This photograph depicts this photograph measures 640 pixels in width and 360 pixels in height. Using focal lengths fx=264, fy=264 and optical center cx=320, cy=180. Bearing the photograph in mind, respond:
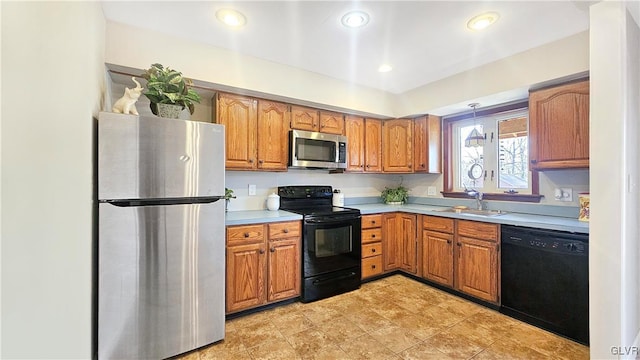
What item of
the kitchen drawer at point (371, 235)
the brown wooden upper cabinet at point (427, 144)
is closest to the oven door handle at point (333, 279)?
the kitchen drawer at point (371, 235)

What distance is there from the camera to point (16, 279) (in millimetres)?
789

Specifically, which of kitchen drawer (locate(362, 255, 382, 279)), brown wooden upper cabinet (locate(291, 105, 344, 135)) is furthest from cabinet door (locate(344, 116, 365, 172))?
kitchen drawer (locate(362, 255, 382, 279))

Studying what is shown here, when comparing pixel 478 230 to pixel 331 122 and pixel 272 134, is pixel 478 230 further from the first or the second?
pixel 272 134

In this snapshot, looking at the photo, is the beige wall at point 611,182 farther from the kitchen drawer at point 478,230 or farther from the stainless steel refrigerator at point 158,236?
the stainless steel refrigerator at point 158,236

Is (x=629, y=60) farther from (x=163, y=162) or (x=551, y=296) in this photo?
(x=163, y=162)

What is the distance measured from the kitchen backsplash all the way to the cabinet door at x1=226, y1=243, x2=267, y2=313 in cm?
70

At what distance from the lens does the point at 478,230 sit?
2.66m

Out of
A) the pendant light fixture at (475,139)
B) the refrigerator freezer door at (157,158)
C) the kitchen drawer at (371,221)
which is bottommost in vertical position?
the kitchen drawer at (371,221)

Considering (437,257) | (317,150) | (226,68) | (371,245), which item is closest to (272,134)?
(317,150)

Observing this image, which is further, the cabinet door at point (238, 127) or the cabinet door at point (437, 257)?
the cabinet door at point (437, 257)

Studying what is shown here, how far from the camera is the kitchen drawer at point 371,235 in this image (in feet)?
10.6

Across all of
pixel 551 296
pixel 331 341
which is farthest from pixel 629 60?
pixel 331 341

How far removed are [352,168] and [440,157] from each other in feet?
4.24

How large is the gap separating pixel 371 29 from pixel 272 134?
1394 millimetres
